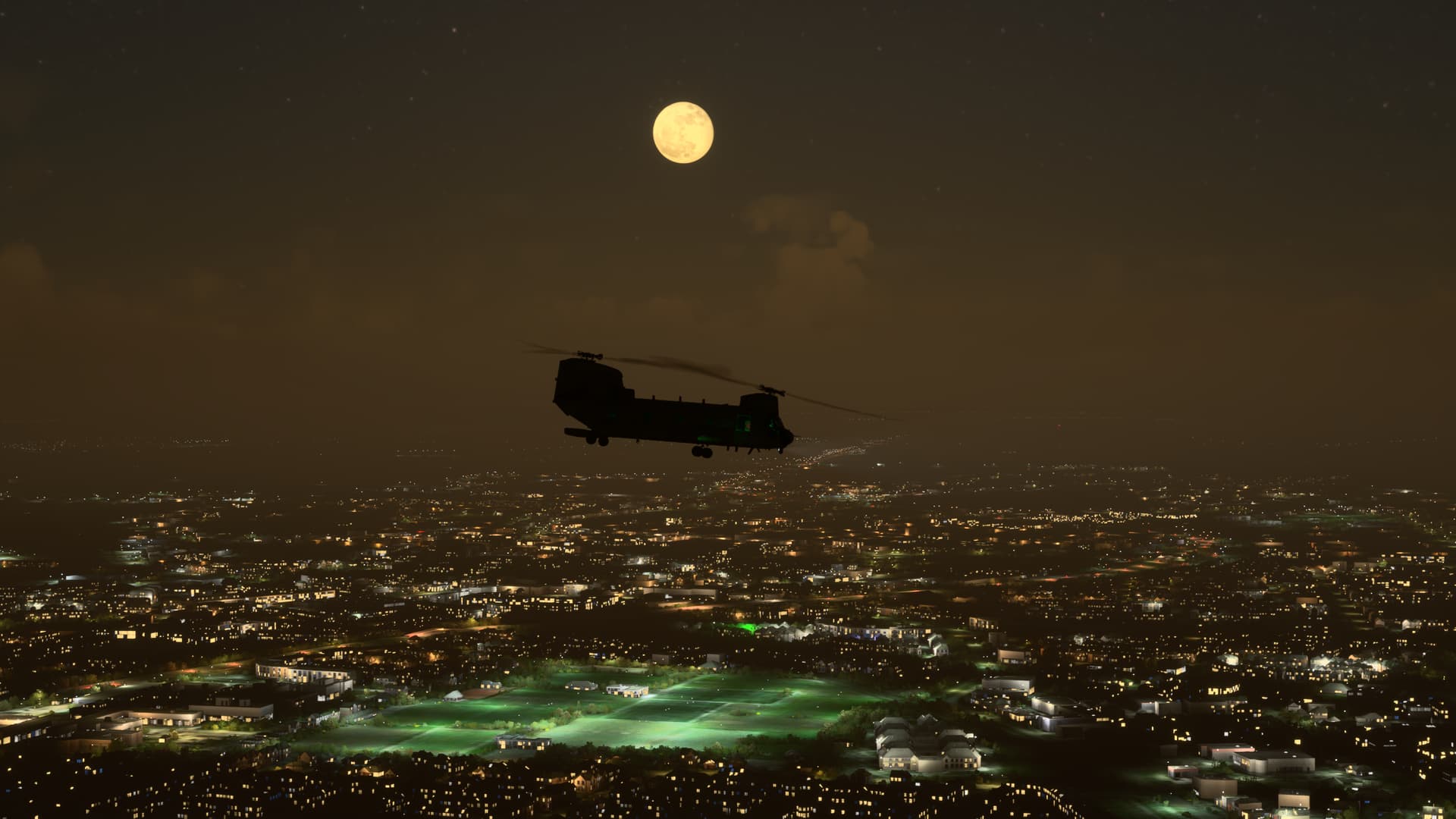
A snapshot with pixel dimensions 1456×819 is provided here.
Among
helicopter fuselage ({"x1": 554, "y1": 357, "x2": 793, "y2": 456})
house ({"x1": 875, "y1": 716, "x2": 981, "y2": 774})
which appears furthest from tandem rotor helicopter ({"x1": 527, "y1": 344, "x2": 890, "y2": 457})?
house ({"x1": 875, "y1": 716, "x2": 981, "y2": 774})

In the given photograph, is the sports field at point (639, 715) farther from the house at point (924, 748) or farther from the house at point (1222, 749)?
the house at point (1222, 749)

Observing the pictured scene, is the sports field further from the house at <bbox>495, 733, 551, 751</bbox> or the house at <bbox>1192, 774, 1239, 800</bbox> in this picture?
the house at <bbox>1192, 774, 1239, 800</bbox>

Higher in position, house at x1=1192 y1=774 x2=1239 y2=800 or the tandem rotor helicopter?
the tandem rotor helicopter

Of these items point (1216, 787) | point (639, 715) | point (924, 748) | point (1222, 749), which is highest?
point (1222, 749)

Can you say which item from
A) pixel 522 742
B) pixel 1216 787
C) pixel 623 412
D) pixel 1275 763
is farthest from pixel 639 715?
pixel 623 412

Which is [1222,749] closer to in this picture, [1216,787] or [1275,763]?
[1275,763]

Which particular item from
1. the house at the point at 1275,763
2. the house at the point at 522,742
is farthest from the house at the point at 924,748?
the house at the point at 522,742
